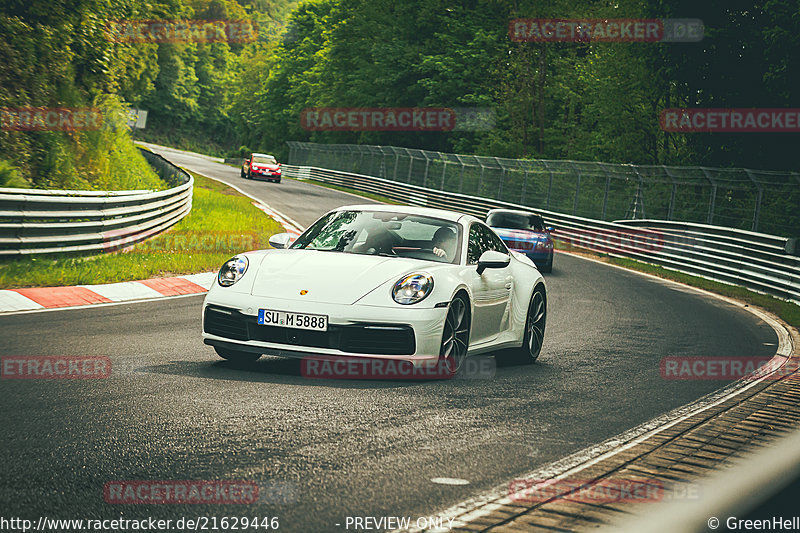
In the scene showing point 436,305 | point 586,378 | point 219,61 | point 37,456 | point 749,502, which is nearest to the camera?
point 749,502

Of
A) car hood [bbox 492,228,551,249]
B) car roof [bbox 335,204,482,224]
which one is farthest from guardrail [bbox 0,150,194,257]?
car hood [bbox 492,228,551,249]

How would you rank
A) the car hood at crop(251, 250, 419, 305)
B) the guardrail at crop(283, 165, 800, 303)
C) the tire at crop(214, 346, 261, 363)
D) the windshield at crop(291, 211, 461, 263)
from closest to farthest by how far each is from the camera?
the car hood at crop(251, 250, 419, 305)
the tire at crop(214, 346, 261, 363)
the windshield at crop(291, 211, 461, 263)
the guardrail at crop(283, 165, 800, 303)

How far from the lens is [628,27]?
36.7 meters

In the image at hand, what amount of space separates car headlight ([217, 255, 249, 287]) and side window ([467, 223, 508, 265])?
2.01 metres

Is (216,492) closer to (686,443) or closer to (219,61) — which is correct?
(686,443)

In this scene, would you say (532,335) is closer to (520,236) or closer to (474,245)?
(474,245)

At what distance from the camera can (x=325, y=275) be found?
737 centimetres

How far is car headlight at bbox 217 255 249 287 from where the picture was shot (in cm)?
747

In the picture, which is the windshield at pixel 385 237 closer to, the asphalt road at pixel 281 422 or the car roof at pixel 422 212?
the car roof at pixel 422 212

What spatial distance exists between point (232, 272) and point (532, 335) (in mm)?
3198

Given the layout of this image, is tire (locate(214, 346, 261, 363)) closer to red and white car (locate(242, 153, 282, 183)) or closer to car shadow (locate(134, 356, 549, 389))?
car shadow (locate(134, 356, 549, 389))

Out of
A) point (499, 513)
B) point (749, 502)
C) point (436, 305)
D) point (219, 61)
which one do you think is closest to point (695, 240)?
point (436, 305)

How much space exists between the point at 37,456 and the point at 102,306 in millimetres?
6832

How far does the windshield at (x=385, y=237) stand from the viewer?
8.23 m
